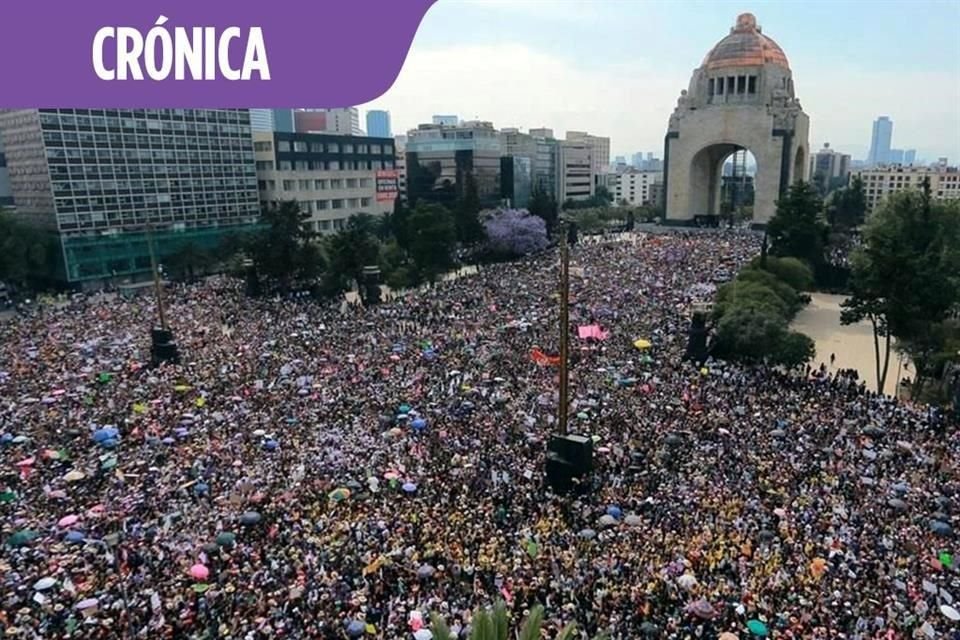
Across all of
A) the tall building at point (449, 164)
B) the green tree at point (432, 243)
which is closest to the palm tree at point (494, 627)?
the green tree at point (432, 243)

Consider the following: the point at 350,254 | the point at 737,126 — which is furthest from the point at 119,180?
the point at 737,126

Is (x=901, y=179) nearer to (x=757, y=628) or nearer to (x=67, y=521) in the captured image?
(x=757, y=628)

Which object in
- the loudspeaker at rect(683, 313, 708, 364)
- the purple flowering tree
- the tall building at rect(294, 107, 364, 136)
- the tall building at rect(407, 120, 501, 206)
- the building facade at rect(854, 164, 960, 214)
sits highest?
the tall building at rect(294, 107, 364, 136)

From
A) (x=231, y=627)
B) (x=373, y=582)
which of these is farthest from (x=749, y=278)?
(x=231, y=627)

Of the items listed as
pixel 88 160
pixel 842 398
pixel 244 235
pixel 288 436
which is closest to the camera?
pixel 288 436

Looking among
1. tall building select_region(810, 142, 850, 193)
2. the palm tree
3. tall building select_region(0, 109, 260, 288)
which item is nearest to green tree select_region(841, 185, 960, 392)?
the palm tree

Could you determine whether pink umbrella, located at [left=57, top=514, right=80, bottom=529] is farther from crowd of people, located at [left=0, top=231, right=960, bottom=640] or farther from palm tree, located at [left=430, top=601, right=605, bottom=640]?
palm tree, located at [left=430, top=601, right=605, bottom=640]

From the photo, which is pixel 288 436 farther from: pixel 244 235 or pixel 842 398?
pixel 244 235
